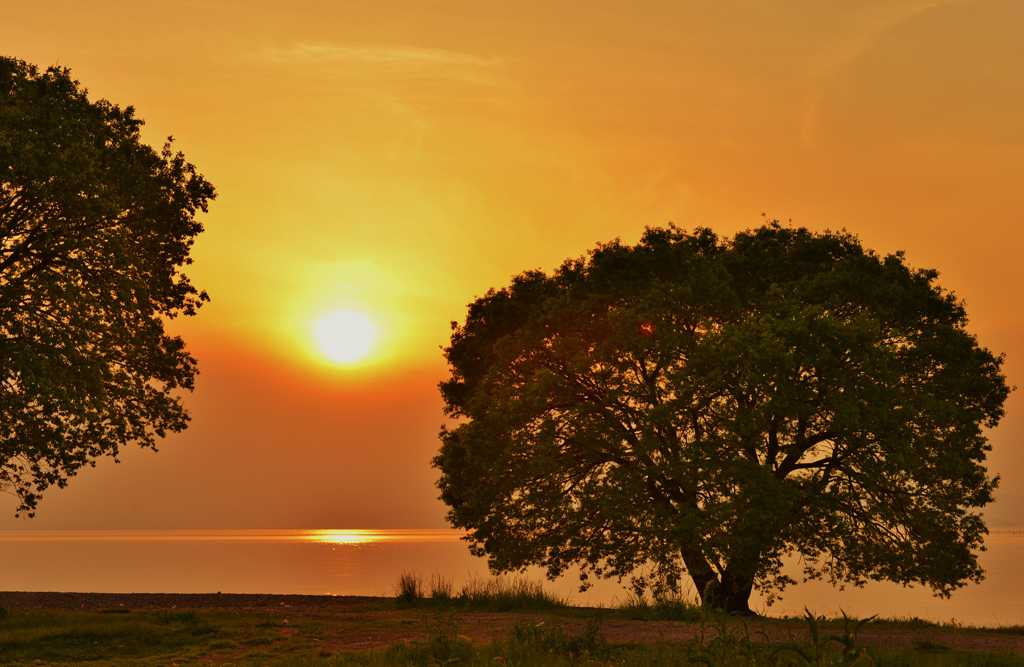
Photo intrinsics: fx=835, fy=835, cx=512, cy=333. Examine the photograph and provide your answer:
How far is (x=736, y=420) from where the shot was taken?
906 inches

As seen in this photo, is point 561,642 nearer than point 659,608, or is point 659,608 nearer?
Answer: point 561,642

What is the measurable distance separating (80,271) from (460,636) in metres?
14.3

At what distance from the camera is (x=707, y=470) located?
75.0 ft

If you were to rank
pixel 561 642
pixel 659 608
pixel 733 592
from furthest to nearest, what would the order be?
pixel 733 592 → pixel 659 608 → pixel 561 642

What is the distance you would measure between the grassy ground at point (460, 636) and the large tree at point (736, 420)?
7.80 ft

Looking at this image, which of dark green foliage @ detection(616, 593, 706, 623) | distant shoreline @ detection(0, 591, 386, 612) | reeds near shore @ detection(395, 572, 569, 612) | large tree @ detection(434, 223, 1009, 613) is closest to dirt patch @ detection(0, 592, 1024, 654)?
distant shoreline @ detection(0, 591, 386, 612)

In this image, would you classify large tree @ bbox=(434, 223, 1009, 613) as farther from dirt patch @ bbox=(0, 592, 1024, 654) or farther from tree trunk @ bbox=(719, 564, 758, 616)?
dirt patch @ bbox=(0, 592, 1024, 654)

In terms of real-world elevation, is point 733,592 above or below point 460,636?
above

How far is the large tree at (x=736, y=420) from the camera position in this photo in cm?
2264

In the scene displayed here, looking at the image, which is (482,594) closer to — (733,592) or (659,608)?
(659,608)

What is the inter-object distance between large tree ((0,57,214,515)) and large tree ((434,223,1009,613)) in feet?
34.5

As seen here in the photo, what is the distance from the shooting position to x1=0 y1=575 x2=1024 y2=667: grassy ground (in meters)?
11.9

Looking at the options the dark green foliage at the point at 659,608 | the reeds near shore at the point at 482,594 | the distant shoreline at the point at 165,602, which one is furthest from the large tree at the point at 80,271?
the dark green foliage at the point at 659,608

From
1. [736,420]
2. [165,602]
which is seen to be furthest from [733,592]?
[165,602]
